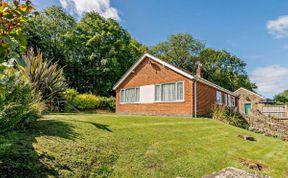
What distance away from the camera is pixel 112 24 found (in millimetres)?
34781

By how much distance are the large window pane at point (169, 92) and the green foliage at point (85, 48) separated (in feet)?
50.7

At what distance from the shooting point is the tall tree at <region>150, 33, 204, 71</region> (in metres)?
46.8

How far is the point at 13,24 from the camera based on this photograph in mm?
1668

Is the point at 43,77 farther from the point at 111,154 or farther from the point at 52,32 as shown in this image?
the point at 52,32

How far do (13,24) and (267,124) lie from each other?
20.1 m

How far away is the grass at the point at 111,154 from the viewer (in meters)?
3.74

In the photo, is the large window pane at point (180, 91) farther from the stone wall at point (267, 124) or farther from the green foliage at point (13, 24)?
the green foliage at point (13, 24)

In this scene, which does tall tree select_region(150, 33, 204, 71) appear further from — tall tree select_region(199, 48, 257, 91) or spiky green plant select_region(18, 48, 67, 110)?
spiky green plant select_region(18, 48, 67, 110)

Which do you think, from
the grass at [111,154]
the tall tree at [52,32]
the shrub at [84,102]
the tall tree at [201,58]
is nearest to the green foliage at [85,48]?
the tall tree at [52,32]

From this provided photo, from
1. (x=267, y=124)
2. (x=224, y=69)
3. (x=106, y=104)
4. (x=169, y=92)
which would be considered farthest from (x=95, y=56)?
(x=224, y=69)

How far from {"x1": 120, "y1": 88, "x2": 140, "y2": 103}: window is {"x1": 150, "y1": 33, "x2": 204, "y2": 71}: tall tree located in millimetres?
26682

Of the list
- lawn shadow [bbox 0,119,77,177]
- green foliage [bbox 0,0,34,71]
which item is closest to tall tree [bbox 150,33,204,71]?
lawn shadow [bbox 0,119,77,177]

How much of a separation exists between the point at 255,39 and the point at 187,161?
775 inches

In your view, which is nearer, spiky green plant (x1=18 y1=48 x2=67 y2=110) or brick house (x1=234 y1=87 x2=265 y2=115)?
spiky green plant (x1=18 y1=48 x2=67 y2=110)
